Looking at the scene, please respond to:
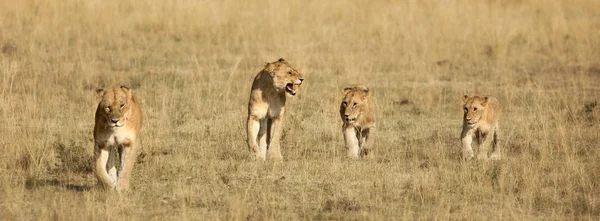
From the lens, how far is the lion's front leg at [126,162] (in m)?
8.59

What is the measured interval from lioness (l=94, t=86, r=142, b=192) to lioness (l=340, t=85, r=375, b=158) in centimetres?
261

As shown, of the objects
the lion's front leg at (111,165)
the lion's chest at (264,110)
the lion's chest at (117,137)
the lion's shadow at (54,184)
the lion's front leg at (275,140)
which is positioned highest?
the lion's chest at (264,110)

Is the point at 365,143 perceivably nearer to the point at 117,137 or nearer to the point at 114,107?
the point at 117,137

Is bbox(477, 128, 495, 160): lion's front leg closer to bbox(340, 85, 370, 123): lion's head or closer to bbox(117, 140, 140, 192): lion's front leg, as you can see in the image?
bbox(340, 85, 370, 123): lion's head

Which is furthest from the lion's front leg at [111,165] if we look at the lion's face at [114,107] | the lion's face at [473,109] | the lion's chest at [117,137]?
the lion's face at [473,109]

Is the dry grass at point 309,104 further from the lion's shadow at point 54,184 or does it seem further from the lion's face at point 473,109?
the lion's face at point 473,109

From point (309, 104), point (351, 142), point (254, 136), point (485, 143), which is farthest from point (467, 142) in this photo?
point (309, 104)

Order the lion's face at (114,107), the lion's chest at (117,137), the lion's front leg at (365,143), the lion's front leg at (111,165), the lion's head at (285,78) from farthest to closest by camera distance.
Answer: the lion's front leg at (365,143) → the lion's head at (285,78) → the lion's front leg at (111,165) → the lion's chest at (117,137) → the lion's face at (114,107)

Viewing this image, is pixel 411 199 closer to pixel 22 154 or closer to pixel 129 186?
pixel 129 186

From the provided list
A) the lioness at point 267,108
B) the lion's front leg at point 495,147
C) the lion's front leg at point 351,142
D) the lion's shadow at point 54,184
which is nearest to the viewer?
the lion's shadow at point 54,184

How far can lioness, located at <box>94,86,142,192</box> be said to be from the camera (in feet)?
27.6

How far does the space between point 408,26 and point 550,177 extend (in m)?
8.96

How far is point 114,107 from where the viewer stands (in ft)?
27.5

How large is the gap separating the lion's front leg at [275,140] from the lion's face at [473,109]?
1.66 m
